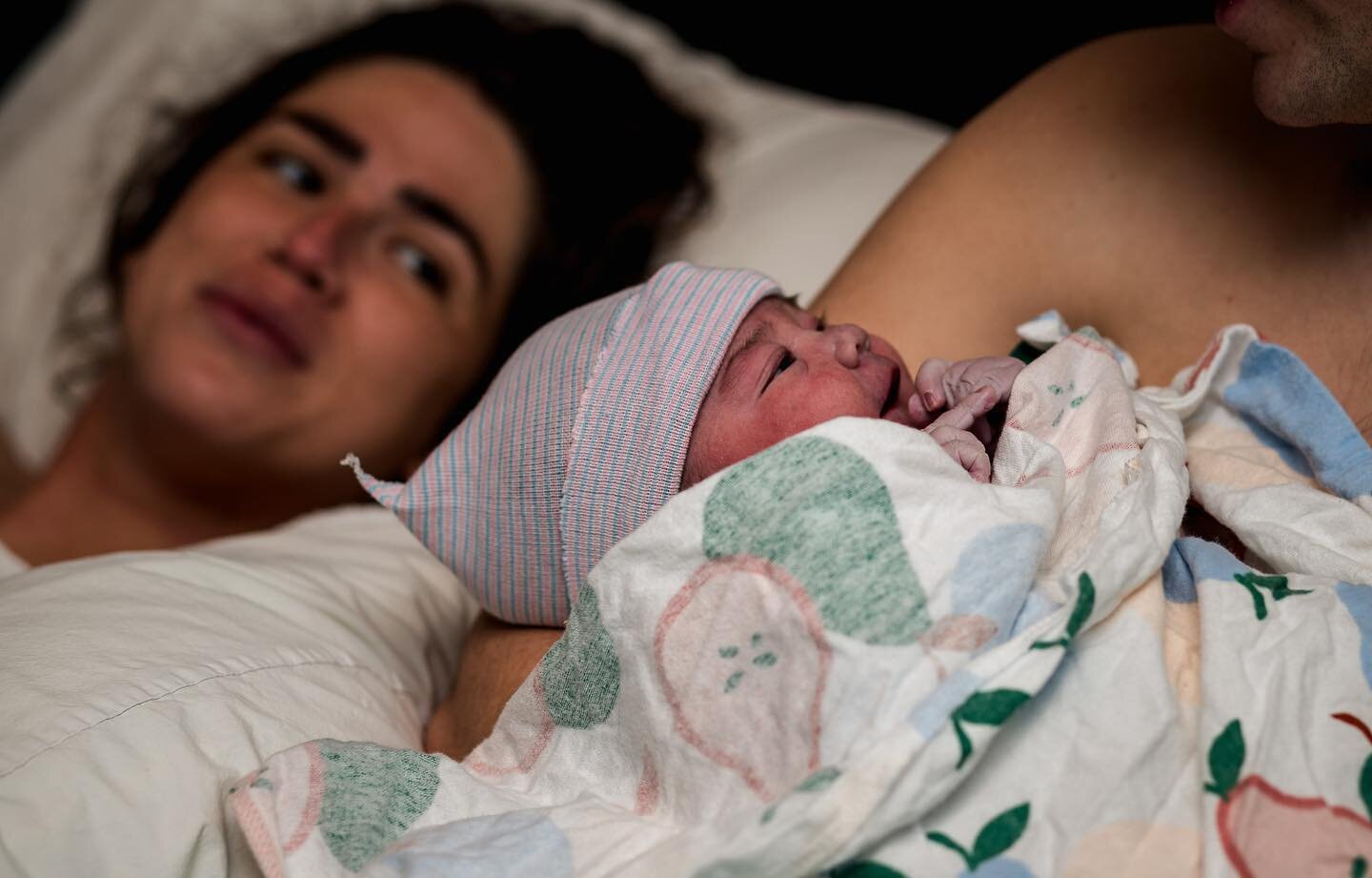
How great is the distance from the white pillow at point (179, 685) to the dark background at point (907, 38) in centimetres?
179

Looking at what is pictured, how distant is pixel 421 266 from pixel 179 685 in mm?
1075

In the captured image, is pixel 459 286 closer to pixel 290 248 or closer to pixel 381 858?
pixel 290 248

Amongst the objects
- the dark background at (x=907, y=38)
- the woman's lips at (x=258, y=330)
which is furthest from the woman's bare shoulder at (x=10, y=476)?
the dark background at (x=907, y=38)

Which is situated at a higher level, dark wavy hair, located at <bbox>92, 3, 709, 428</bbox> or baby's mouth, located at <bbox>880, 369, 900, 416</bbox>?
baby's mouth, located at <bbox>880, 369, 900, 416</bbox>

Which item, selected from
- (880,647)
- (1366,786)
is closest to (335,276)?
(880,647)

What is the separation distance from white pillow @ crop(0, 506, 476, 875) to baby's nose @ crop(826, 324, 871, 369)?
65 centimetres

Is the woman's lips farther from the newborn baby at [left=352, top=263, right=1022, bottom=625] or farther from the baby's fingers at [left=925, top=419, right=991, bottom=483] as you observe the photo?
the baby's fingers at [left=925, top=419, right=991, bottom=483]

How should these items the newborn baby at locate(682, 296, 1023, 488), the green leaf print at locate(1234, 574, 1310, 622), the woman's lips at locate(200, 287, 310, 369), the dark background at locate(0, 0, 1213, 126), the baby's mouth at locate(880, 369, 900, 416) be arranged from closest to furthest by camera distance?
the green leaf print at locate(1234, 574, 1310, 622) < the newborn baby at locate(682, 296, 1023, 488) < the baby's mouth at locate(880, 369, 900, 416) < the woman's lips at locate(200, 287, 310, 369) < the dark background at locate(0, 0, 1213, 126)

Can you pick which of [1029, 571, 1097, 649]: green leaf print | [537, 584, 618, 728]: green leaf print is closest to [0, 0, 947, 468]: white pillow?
[537, 584, 618, 728]: green leaf print

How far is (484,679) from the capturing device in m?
1.28

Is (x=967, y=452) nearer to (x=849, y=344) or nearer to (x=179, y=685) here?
(x=849, y=344)

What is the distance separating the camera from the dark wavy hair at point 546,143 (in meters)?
2.24

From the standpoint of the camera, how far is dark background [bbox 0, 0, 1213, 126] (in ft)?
8.14

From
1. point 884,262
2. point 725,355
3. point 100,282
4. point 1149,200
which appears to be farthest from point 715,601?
point 100,282
